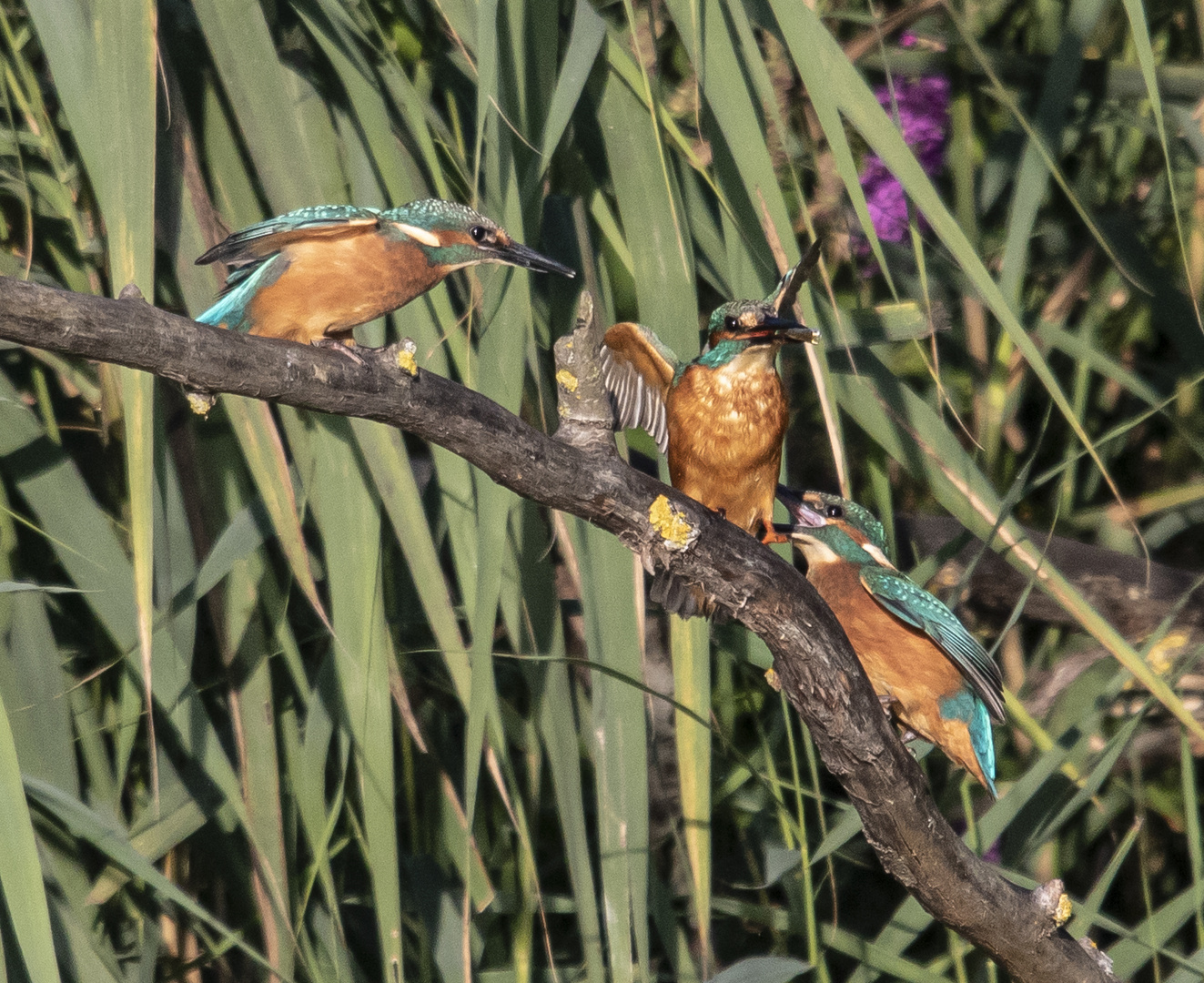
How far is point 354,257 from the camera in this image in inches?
70.6

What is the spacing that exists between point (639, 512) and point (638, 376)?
81cm

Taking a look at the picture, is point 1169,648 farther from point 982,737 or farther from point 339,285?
point 339,285

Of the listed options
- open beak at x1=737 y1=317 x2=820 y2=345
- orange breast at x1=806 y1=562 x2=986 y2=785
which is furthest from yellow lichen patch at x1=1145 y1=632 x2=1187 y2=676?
open beak at x1=737 y1=317 x2=820 y2=345

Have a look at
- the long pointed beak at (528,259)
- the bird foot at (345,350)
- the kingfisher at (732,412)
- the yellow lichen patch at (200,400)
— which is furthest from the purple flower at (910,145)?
the yellow lichen patch at (200,400)

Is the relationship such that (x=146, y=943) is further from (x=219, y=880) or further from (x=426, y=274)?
(x=426, y=274)

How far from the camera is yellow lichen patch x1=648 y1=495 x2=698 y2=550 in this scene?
60.8 inches

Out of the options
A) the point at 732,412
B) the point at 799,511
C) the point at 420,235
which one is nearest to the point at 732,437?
the point at 732,412

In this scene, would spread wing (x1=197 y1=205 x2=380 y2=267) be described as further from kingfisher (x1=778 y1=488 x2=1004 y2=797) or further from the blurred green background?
kingfisher (x1=778 y1=488 x2=1004 y2=797)

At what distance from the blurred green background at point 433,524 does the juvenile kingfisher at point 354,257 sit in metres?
0.04

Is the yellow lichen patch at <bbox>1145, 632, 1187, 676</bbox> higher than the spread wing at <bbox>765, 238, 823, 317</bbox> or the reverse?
the reverse

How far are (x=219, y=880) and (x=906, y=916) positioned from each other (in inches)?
50.9

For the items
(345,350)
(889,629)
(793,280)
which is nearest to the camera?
(345,350)

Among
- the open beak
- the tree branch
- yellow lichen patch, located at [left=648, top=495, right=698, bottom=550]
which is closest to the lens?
the tree branch

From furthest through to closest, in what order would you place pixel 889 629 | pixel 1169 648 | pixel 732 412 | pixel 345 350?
pixel 1169 648
pixel 889 629
pixel 732 412
pixel 345 350
